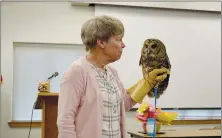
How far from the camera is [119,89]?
151cm

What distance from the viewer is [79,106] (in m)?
1.37

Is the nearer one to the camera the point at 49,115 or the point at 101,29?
the point at 101,29

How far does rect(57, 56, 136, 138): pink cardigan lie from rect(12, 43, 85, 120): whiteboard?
305 centimetres

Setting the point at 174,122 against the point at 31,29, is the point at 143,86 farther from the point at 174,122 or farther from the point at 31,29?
the point at 174,122

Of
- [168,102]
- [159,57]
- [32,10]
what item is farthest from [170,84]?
[159,57]

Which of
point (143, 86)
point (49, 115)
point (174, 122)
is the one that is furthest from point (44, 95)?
point (174, 122)

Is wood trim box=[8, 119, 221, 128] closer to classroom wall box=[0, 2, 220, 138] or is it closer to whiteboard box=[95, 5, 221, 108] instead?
classroom wall box=[0, 2, 220, 138]

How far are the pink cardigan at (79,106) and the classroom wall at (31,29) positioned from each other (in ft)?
9.95

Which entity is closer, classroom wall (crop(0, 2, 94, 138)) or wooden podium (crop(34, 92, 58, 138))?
wooden podium (crop(34, 92, 58, 138))

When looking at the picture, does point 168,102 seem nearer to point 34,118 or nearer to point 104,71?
point 34,118

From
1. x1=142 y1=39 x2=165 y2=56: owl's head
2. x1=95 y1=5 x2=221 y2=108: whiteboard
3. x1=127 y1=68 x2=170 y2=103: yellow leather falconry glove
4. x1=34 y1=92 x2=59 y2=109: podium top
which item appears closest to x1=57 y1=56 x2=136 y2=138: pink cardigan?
x1=127 y1=68 x2=170 y2=103: yellow leather falconry glove

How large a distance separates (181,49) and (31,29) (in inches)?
79.4

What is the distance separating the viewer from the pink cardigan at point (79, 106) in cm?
133

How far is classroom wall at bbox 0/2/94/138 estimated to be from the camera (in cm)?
419
